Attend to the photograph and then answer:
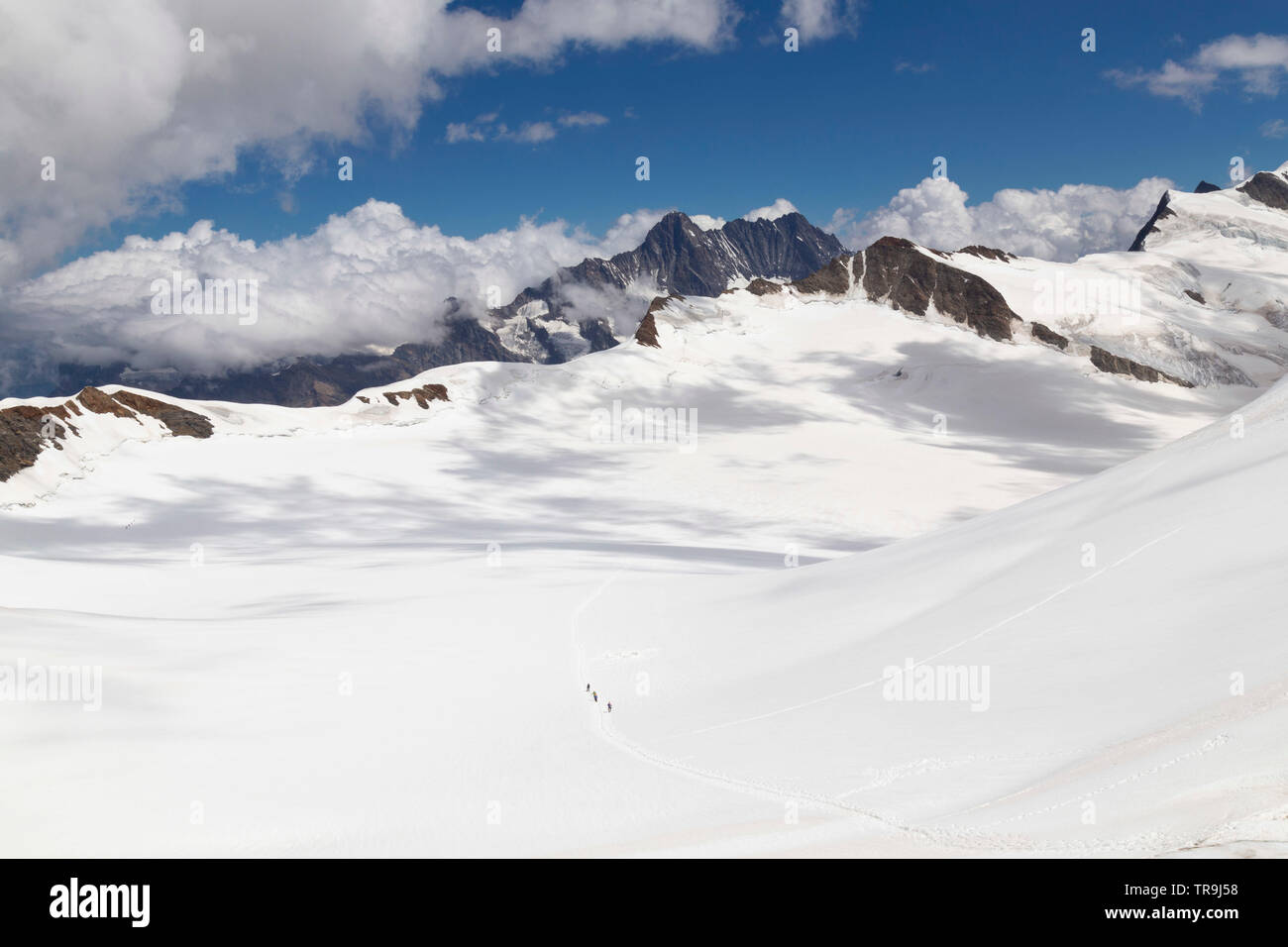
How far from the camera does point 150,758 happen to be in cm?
1237

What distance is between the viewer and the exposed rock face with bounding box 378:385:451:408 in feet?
284

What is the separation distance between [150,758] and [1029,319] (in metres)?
114

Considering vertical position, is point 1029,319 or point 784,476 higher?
point 1029,319

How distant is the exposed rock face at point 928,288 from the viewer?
10544 cm

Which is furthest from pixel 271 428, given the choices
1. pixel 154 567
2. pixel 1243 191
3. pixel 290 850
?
pixel 1243 191

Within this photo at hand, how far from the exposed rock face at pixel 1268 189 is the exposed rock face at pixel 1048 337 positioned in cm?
11429

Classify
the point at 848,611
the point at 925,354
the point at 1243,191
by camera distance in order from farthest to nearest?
the point at 1243,191 < the point at 925,354 < the point at 848,611

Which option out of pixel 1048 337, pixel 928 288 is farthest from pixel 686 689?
pixel 928 288

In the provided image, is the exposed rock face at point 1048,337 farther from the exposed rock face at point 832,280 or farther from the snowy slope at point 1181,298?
the exposed rock face at point 832,280

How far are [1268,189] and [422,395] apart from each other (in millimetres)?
191778

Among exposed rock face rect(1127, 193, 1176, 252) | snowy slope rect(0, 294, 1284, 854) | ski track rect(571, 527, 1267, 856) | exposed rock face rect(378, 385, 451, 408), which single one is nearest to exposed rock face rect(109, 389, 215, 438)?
exposed rock face rect(378, 385, 451, 408)

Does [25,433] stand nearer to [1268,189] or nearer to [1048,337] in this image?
[1048,337]
